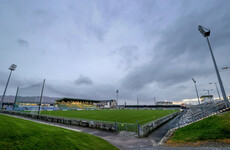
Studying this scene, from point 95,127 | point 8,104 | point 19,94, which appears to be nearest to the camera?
point 95,127

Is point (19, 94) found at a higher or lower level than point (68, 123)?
higher

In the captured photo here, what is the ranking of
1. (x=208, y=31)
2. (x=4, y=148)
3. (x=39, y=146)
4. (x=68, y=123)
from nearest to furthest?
(x=4, y=148) < (x=39, y=146) < (x=208, y=31) < (x=68, y=123)

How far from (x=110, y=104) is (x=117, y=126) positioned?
318ft

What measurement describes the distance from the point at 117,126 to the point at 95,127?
12.0ft

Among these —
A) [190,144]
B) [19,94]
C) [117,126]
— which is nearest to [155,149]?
[190,144]

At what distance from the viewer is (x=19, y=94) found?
145ft

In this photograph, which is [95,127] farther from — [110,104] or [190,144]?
[110,104]

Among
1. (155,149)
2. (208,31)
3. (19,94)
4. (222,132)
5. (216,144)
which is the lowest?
(155,149)

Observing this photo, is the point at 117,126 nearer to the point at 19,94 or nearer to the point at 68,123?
the point at 68,123

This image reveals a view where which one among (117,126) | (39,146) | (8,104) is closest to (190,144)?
(117,126)

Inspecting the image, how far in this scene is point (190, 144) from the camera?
8.94 m

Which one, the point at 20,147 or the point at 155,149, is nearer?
the point at 20,147

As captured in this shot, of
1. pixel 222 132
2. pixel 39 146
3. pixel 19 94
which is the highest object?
pixel 19 94

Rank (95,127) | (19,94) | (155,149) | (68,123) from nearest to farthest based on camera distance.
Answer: (155,149)
(95,127)
(68,123)
(19,94)
